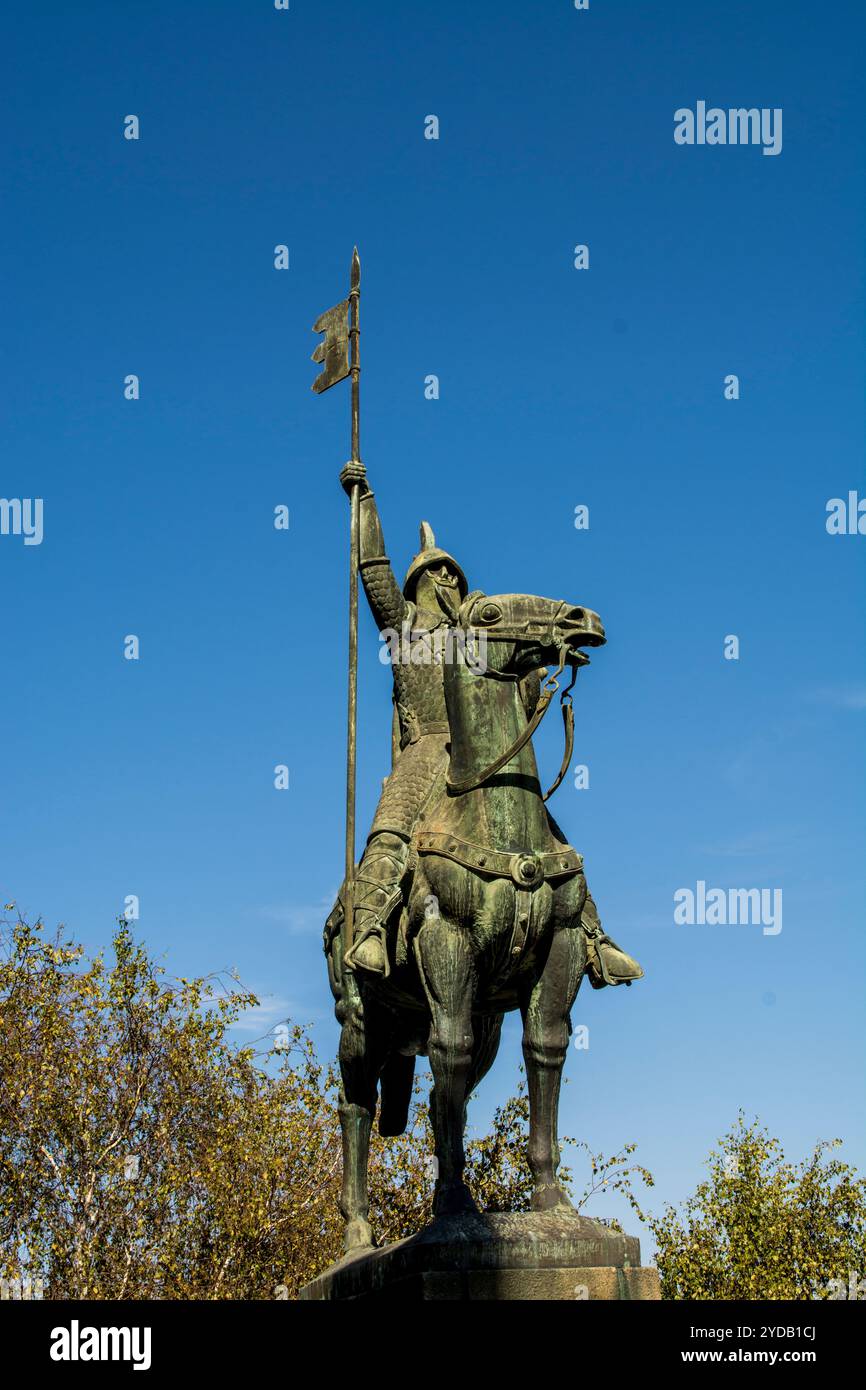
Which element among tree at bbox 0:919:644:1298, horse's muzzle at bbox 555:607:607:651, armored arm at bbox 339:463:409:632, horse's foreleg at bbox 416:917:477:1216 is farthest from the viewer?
tree at bbox 0:919:644:1298

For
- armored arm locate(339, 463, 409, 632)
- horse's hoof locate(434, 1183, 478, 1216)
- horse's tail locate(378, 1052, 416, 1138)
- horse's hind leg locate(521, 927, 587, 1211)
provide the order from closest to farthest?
1. horse's hoof locate(434, 1183, 478, 1216)
2. horse's hind leg locate(521, 927, 587, 1211)
3. horse's tail locate(378, 1052, 416, 1138)
4. armored arm locate(339, 463, 409, 632)

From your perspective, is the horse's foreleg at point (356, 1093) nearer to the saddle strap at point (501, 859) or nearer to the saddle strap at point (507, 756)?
the saddle strap at point (501, 859)

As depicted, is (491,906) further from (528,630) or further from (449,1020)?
(528,630)

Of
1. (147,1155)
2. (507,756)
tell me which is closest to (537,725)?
(507,756)

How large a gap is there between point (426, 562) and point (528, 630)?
2614mm

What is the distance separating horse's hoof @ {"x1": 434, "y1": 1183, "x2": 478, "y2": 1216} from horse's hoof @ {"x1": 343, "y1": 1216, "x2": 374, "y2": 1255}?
6.51ft

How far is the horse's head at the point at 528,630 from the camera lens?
32.4ft

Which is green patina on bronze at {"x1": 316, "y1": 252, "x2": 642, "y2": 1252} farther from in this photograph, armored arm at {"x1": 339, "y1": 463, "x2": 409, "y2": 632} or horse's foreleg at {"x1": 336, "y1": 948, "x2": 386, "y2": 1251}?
armored arm at {"x1": 339, "y1": 463, "x2": 409, "y2": 632}

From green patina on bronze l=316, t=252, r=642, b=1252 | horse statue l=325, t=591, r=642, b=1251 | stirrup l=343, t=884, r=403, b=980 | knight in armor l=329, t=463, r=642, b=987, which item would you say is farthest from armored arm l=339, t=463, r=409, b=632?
stirrup l=343, t=884, r=403, b=980

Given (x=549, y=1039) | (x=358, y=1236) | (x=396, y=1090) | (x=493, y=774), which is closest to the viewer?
(x=549, y=1039)

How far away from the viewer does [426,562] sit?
486 inches

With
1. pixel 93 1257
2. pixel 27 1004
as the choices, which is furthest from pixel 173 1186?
pixel 27 1004

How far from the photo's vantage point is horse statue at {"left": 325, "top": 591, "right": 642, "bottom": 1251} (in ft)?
31.3
